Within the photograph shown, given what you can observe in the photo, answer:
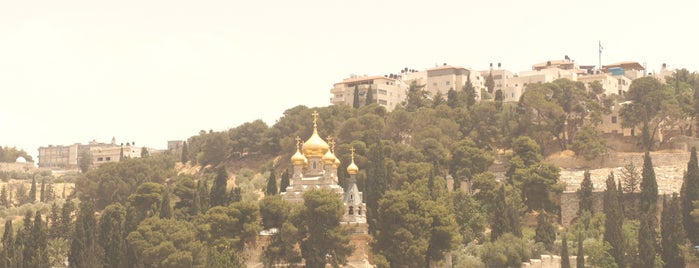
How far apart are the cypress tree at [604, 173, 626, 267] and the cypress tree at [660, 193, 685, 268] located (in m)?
2.06

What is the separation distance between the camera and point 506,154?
72.7 metres

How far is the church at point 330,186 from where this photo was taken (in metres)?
50.9

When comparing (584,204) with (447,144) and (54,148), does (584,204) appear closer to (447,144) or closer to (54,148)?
(447,144)

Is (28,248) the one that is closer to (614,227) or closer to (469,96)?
(614,227)

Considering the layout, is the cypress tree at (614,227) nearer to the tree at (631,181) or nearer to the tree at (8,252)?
the tree at (631,181)

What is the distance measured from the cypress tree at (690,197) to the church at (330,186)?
55.5ft

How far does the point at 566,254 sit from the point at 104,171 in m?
48.0

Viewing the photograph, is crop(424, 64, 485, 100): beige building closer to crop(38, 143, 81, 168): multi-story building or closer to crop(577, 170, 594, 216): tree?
crop(577, 170, 594, 216): tree

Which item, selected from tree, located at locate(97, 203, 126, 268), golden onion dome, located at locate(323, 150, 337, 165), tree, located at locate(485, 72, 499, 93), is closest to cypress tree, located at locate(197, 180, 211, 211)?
tree, located at locate(97, 203, 126, 268)

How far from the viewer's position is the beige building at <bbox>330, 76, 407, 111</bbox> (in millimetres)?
99750

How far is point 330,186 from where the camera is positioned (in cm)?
5425

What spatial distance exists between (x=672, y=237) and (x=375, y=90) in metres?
54.3


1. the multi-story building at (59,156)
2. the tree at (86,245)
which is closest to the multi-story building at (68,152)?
the multi-story building at (59,156)

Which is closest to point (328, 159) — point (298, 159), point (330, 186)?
point (298, 159)
